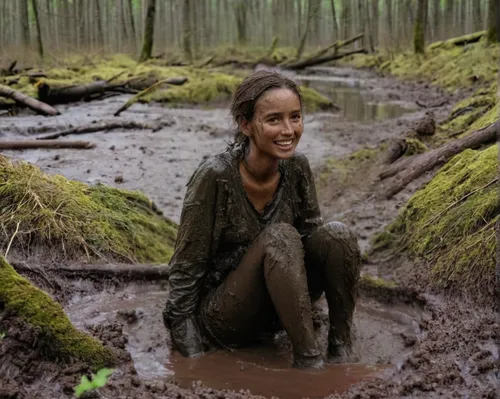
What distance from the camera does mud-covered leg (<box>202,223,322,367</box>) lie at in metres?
3.09

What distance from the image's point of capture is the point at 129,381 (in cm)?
278

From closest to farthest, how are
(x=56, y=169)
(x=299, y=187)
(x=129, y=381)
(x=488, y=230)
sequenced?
(x=129, y=381) < (x=299, y=187) < (x=488, y=230) < (x=56, y=169)

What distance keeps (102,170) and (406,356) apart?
552 centimetres

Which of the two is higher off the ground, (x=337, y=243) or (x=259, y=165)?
(x=259, y=165)

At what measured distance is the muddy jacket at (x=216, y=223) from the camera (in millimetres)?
3336

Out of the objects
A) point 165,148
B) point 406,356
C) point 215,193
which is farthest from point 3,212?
point 165,148

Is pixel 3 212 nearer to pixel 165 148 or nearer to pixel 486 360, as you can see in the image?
pixel 486 360

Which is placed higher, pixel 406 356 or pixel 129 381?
pixel 129 381

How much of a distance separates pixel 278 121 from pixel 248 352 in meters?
1.35

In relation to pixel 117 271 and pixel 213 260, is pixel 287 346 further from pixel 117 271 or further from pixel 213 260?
pixel 117 271

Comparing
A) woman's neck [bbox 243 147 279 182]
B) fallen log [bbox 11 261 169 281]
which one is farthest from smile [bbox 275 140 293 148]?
fallen log [bbox 11 261 169 281]

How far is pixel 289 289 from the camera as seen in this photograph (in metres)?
3.08

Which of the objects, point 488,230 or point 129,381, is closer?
point 129,381

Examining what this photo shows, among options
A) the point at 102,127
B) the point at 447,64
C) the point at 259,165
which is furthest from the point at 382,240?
the point at 447,64
